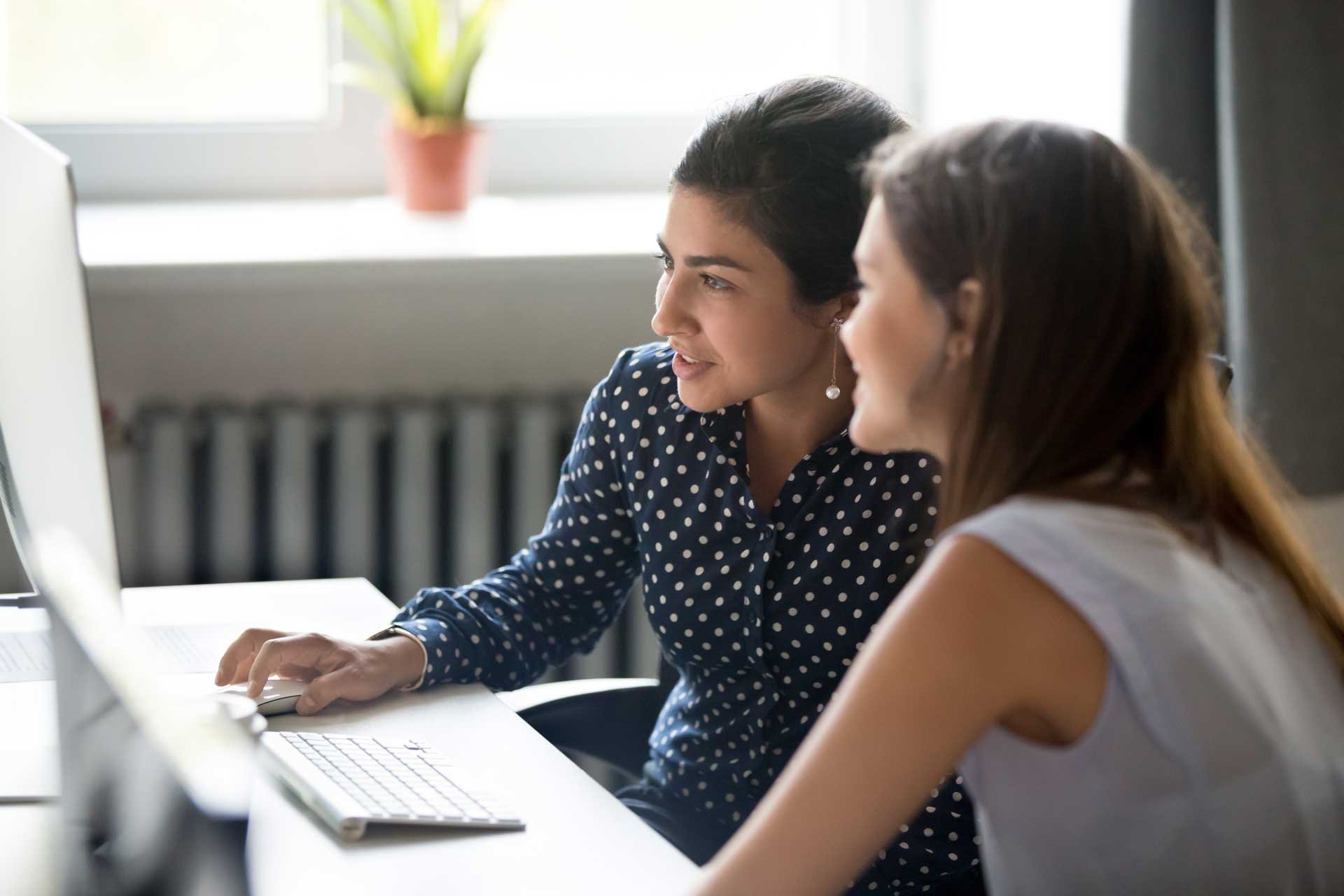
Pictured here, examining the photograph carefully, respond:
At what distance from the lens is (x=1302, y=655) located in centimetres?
84

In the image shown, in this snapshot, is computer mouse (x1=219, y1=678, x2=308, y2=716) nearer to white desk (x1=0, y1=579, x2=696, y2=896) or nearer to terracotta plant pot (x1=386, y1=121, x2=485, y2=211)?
white desk (x1=0, y1=579, x2=696, y2=896)

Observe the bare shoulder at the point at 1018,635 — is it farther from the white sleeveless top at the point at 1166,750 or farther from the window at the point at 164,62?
the window at the point at 164,62

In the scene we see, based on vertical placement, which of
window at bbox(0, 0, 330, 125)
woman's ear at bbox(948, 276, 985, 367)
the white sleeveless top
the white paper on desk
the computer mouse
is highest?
window at bbox(0, 0, 330, 125)

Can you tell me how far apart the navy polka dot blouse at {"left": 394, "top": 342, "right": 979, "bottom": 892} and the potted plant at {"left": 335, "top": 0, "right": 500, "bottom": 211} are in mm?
938

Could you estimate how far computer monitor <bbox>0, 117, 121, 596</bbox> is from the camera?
96 centimetres

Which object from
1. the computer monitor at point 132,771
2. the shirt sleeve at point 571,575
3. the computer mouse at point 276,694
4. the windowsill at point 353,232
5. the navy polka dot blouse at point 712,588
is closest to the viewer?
the computer monitor at point 132,771

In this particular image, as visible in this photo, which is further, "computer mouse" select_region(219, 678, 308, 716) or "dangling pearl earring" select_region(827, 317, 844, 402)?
→ "dangling pearl earring" select_region(827, 317, 844, 402)

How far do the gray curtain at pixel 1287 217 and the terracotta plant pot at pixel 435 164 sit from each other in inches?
41.3

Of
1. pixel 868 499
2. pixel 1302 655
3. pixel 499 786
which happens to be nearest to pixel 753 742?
pixel 868 499

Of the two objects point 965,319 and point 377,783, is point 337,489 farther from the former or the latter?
point 965,319

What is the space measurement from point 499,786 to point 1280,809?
0.52 m

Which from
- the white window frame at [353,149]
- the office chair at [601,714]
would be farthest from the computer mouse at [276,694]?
the white window frame at [353,149]

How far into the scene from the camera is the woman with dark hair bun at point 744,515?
1272 mm

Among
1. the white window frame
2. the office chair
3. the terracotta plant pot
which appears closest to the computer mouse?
the office chair
